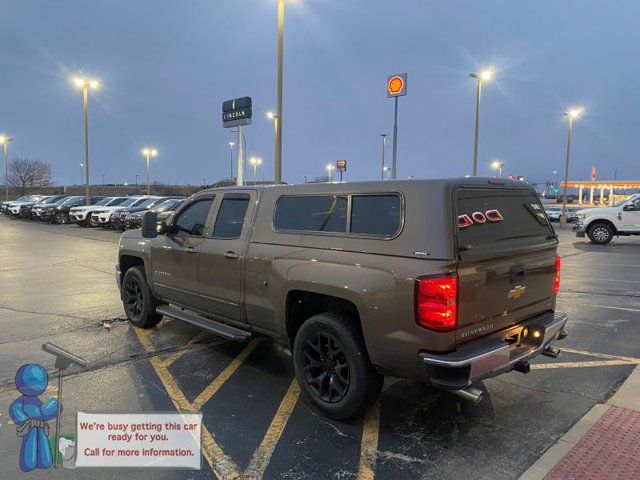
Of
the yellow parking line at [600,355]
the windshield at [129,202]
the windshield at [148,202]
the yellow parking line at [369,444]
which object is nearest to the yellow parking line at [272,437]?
the yellow parking line at [369,444]

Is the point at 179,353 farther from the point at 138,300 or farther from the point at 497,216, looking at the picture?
the point at 497,216

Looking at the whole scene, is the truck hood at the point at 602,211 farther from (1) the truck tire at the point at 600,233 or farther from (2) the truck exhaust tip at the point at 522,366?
(2) the truck exhaust tip at the point at 522,366

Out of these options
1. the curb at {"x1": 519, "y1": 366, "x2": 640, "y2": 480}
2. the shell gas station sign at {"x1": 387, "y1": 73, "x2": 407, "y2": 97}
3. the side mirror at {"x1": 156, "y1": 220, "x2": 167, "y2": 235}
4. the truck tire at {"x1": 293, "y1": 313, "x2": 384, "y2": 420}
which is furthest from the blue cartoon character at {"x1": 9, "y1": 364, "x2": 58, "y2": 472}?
the shell gas station sign at {"x1": 387, "y1": 73, "x2": 407, "y2": 97}

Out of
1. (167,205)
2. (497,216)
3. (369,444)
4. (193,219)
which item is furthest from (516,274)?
(167,205)

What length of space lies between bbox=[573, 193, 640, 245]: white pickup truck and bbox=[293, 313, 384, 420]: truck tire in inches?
728

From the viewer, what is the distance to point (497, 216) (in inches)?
156

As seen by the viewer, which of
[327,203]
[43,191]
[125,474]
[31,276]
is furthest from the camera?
[43,191]

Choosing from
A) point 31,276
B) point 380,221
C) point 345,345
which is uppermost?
point 380,221

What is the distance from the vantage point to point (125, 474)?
10.3ft

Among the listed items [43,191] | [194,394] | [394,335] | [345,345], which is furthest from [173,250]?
[43,191]

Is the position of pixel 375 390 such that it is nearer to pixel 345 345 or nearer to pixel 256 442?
pixel 345 345

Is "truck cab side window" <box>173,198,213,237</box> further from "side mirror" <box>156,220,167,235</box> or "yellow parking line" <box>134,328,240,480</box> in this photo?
"yellow parking line" <box>134,328,240,480</box>

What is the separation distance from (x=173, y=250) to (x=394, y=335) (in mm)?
3192

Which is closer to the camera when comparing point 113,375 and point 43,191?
point 113,375
